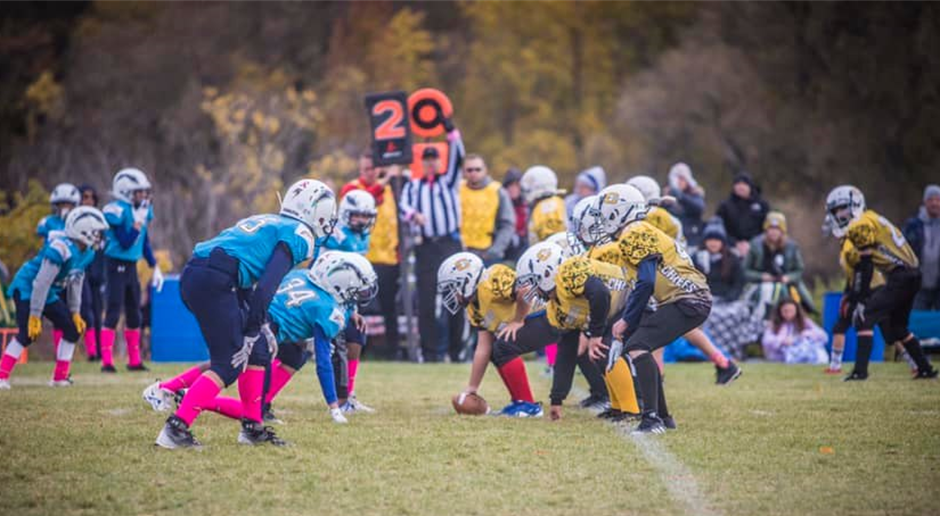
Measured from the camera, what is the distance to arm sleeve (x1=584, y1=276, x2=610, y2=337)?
10.2 m

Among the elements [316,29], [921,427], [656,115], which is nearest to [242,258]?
[921,427]

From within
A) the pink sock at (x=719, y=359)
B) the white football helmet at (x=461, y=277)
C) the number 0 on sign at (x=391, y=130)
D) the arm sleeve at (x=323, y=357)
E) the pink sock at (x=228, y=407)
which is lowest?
the pink sock at (x=228, y=407)

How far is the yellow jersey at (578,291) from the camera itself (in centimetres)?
1042

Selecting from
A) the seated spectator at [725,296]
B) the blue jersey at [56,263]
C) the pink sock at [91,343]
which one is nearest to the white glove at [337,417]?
the blue jersey at [56,263]

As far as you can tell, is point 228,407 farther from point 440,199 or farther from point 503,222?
point 503,222

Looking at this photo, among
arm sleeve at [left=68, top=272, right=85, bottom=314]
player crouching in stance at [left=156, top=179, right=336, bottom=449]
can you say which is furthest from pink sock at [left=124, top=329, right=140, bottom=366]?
player crouching in stance at [left=156, top=179, right=336, bottom=449]

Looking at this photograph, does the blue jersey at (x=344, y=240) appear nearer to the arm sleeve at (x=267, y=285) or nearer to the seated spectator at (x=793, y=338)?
the arm sleeve at (x=267, y=285)

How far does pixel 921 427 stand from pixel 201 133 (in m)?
30.1

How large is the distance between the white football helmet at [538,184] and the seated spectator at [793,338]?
140 inches

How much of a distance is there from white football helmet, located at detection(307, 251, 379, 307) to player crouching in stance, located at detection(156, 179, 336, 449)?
992 mm

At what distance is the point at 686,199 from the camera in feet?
56.9

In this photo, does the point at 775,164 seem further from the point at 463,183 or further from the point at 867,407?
the point at 867,407

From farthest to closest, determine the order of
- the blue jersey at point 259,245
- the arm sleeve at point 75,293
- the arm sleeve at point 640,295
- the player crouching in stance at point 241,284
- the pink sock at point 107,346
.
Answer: the pink sock at point 107,346 → the arm sleeve at point 75,293 → the arm sleeve at point 640,295 → the blue jersey at point 259,245 → the player crouching in stance at point 241,284

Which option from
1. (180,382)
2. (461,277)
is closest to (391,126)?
(461,277)
